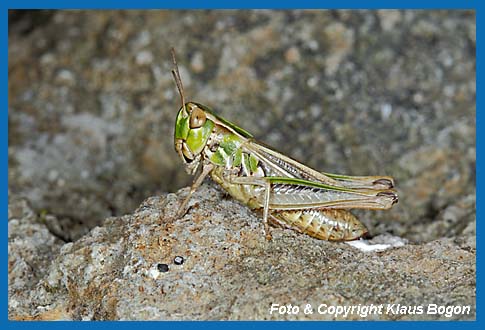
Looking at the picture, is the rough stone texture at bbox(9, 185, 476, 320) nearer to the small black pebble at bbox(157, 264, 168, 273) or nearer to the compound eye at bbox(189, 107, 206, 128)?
the small black pebble at bbox(157, 264, 168, 273)

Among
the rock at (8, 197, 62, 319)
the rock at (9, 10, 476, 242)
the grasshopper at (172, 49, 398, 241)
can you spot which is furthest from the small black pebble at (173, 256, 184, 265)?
the rock at (9, 10, 476, 242)

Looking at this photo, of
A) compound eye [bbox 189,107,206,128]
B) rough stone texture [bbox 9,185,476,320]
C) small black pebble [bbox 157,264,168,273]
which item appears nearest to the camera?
rough stone texture [bbox 9,185,476,320]

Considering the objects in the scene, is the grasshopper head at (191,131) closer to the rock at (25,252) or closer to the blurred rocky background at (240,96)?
the rock at (25,252)

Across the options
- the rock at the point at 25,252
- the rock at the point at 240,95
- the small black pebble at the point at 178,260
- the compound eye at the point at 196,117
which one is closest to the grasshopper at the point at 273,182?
the compound eye at the point at 196,117

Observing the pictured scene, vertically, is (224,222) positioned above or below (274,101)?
below

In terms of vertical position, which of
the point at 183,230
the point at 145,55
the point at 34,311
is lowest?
the point at 34,311

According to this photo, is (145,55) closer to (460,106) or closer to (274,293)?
(460,106)

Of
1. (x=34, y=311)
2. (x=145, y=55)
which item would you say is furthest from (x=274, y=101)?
(x=34, y=311)
